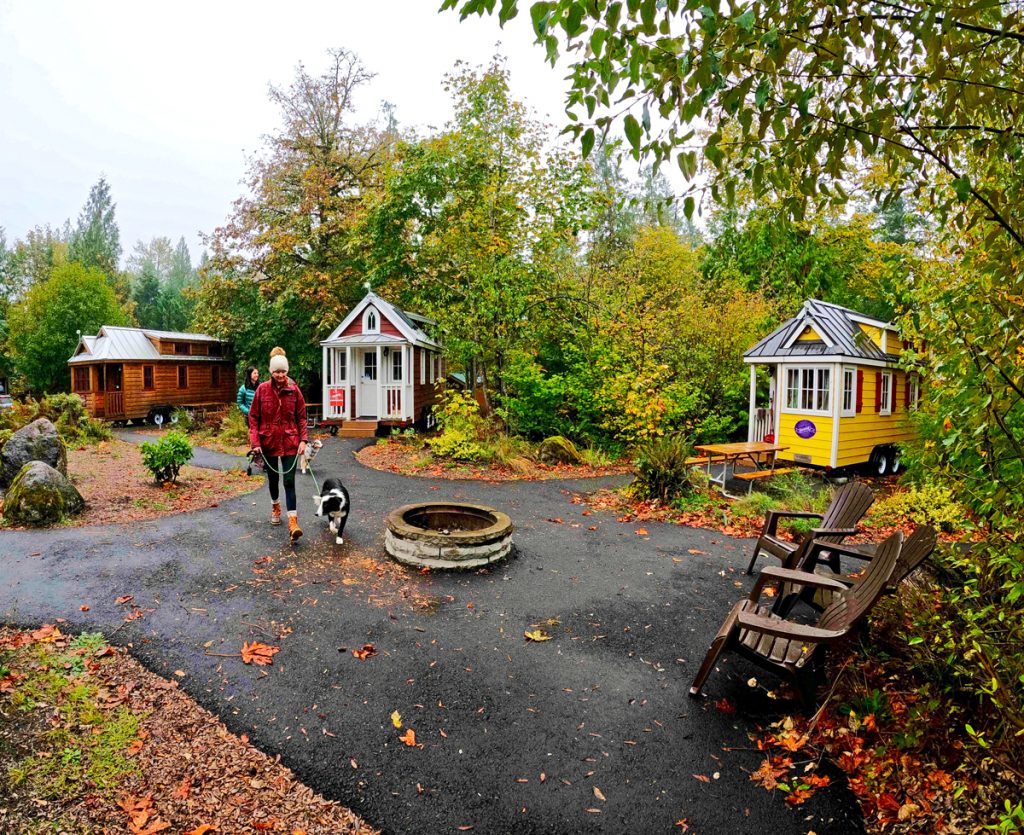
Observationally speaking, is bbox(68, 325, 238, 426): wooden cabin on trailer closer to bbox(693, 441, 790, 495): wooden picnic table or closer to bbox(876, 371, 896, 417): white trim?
bbox(693, 441, 790, 495): wooden picnic table

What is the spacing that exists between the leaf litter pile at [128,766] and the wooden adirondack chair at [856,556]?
10.7 ft

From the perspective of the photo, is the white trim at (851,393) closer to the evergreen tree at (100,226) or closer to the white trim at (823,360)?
the white trim at (823,360)

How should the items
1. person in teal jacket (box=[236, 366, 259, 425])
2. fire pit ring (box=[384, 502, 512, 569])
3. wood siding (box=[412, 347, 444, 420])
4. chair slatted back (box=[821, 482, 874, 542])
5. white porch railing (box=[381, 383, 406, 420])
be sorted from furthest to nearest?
wood siding (box=[412, 347, 444, 420]) < white porch railing (box=[381, 383, 406, 420]) < person in teal jacket (box=[236, 366, 259, 425]) < fire pit ring (box=[384, 502, 512, 569]) < chair slatted back (box=[821, 482, 874, 542])

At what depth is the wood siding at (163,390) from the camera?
21.1 m

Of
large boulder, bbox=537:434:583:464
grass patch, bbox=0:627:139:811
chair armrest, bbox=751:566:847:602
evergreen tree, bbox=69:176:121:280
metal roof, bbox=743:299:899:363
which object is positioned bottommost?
grass patch, bbox=0:627:139:811

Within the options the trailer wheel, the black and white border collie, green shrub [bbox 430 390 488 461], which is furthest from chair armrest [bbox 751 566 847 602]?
the trailer wheel

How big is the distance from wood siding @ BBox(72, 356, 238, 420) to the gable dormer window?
33.9ft

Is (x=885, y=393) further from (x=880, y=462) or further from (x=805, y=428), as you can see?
(x=805, y=428)

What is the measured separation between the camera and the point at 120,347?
69.6ft

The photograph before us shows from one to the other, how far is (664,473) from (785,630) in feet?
18.1

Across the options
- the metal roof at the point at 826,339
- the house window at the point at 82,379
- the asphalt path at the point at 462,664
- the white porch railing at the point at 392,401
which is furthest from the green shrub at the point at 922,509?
the house window at the point at 82,379

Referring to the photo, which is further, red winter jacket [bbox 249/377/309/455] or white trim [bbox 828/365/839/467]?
white trim [bbox 828/365/839/467]

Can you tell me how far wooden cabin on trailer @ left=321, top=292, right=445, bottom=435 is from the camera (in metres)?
17.9

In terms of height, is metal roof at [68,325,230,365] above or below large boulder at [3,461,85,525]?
above
